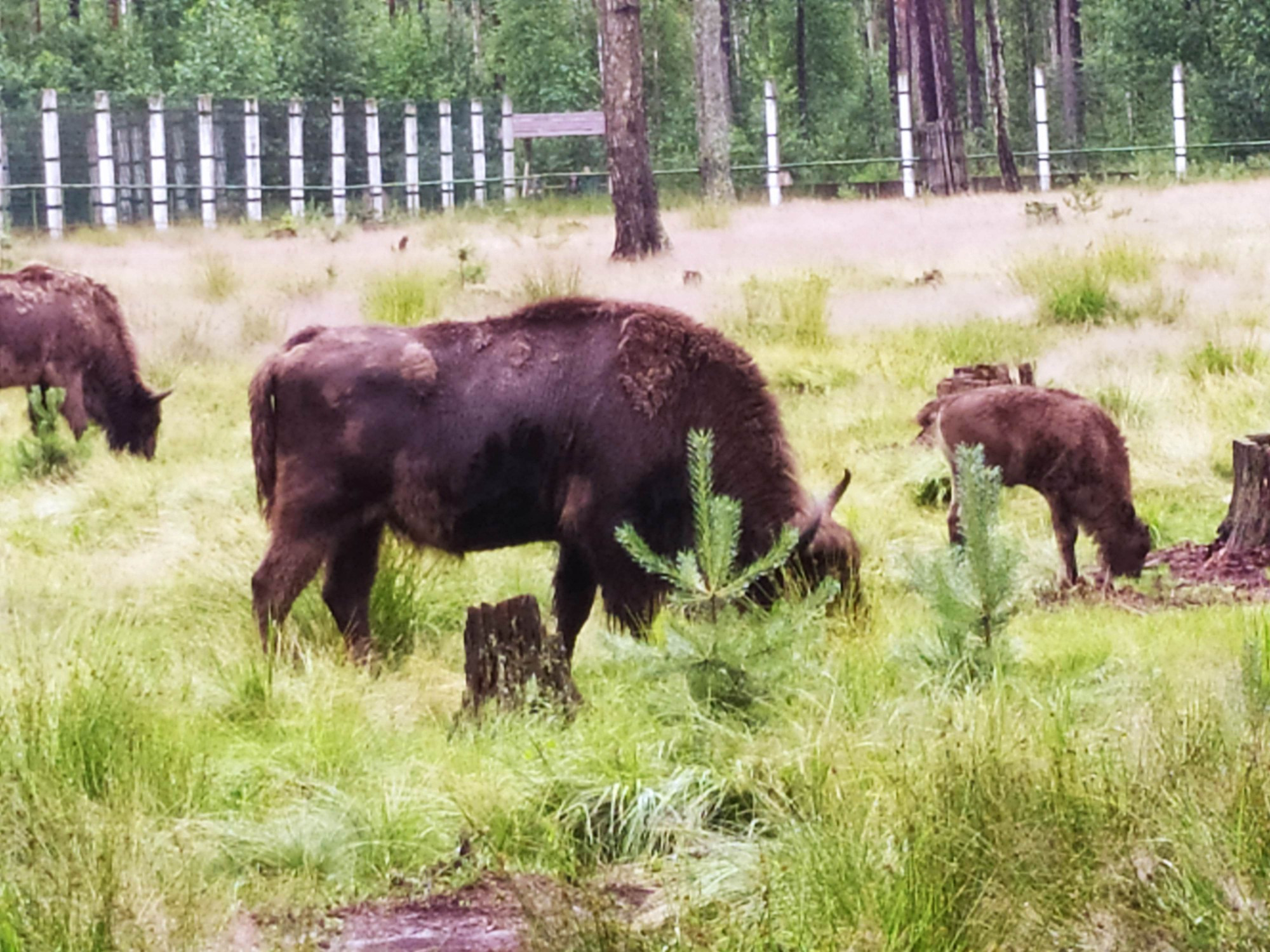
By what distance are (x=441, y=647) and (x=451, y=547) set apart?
0.68 meters

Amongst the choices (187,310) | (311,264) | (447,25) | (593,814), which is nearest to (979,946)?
(593,814)

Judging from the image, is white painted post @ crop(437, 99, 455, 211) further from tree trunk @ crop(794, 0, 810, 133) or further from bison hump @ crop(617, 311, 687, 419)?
bison hump @ crop(617, 311, 687, 419)

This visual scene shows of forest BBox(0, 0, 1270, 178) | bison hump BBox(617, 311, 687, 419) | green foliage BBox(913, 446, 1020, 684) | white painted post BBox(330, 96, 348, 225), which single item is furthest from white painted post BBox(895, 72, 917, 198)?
green foliage BBox(913, 446, 1020, 684)

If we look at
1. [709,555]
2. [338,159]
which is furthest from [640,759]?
[338,159]

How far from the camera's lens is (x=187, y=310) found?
18016mm

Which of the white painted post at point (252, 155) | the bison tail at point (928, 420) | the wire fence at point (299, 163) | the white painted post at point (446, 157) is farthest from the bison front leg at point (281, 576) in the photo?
the white painted post at point (446, 157)

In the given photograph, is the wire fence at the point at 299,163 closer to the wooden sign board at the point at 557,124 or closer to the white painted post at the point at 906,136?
the white painted post at the point at 906,136

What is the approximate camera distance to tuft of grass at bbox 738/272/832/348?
1522 cm

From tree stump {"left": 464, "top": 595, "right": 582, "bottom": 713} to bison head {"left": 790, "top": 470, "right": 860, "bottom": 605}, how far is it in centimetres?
120

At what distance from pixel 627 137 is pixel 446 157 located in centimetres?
2186

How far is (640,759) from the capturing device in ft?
17.2

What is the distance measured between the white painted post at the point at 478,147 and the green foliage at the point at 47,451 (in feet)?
101

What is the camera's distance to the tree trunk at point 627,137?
20.8 m

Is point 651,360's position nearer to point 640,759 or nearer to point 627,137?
point 640,759
